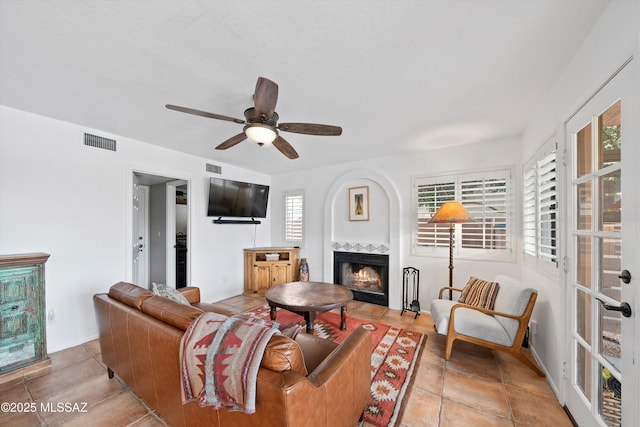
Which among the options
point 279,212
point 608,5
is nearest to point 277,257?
point 279,212

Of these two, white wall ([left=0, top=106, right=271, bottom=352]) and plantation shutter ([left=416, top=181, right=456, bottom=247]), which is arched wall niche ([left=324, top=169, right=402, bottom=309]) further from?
white wall ([left=0, top=106, right=271, bottom=352])

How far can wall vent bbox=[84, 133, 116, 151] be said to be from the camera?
2.80 metres

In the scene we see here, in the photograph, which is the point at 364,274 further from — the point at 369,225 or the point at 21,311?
the point at 21,311

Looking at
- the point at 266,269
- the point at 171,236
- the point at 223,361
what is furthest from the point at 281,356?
the point at 171,236

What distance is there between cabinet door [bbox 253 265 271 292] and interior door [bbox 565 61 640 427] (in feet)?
13.1

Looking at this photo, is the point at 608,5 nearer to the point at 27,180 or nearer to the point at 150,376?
the point at 150,376

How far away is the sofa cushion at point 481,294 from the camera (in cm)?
248

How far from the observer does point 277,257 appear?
15.3ft

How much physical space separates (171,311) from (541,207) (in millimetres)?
3307

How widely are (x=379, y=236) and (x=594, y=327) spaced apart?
277 centimetres

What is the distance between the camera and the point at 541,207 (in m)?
2.31

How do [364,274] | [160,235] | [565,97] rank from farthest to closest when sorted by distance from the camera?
[160,235] < [364,274] < [565,97]

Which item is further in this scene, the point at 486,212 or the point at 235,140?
the point at 486,212

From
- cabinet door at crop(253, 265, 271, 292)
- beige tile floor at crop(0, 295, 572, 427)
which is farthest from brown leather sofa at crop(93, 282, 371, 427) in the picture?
cabinet door at crop(253, 265, 271, 292)
